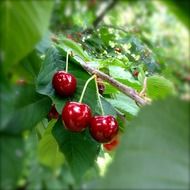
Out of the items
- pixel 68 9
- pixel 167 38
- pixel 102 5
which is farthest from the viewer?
pixel 167 38

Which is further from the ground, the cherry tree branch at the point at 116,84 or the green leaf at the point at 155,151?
the green leaf at the point at 155,151

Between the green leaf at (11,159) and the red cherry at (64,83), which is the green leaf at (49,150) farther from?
the green leaf at (11,159)

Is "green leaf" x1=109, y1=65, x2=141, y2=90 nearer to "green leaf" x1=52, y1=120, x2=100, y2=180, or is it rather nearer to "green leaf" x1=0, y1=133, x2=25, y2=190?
"green leaf" x1=52, y1=120, x2=100, y2=180

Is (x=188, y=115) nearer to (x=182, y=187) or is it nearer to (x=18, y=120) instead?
(x=182, y=187)

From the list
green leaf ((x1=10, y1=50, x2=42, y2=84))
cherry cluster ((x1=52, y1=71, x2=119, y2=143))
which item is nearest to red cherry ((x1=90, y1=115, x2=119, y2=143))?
cherry cluster ((x1=52, y1=71, x2=119, y2=143))

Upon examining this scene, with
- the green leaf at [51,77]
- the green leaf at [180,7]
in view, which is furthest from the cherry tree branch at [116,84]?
the green leaf at [180,7]

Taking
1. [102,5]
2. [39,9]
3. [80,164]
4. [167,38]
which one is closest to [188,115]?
[39,9]
